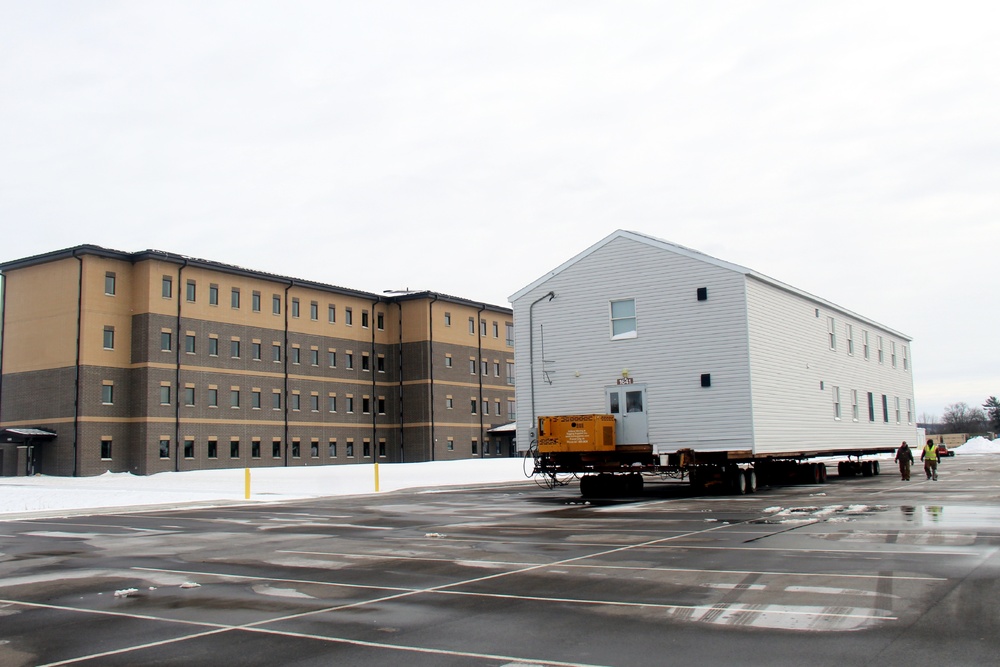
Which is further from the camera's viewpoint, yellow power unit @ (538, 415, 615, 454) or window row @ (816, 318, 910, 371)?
window row @ (816, 318, 910, 371)

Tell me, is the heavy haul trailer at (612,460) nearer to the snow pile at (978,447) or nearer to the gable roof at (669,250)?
the gable roof at (669,250)

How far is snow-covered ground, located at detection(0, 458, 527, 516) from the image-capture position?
3031cm

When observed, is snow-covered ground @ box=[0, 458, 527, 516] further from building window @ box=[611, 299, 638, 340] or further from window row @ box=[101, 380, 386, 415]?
building window @ box=[611, 299, 638, 340]

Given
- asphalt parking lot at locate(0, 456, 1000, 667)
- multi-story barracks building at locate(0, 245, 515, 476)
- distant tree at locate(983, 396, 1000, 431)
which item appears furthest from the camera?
distant tree at locate(983, 396, 1000, 431)

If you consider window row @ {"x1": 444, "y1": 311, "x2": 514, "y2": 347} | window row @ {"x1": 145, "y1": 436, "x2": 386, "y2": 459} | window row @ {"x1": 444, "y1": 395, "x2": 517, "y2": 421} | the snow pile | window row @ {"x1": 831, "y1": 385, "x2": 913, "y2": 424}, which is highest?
window row @ {"x1": 444, "y1": 311, "x2": 514, "y2": 347}

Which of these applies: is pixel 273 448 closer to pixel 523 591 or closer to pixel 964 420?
pixel 523 591

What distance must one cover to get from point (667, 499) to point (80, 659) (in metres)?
19.3

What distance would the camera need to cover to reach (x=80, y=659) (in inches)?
289

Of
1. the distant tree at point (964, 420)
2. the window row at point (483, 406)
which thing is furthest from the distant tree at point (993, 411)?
the window row at point (483, 406)

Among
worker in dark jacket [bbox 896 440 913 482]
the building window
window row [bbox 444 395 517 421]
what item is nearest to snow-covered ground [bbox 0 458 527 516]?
the building window

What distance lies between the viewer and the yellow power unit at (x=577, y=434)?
26.0 metres

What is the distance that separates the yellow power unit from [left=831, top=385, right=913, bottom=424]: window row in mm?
11969

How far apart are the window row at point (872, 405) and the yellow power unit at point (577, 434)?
12.0 m

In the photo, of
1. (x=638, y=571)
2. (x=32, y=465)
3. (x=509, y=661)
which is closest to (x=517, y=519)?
(x=638, y=571)
